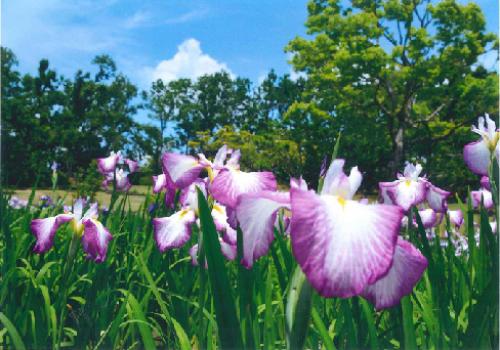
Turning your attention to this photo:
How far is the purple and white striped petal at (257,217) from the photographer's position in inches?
28.3

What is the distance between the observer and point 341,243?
0.61 meters

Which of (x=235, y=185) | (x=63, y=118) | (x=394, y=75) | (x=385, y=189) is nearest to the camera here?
(x=235, y=185)

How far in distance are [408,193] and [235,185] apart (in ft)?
3.57

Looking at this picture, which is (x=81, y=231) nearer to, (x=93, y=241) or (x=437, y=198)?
(x=93, y=241)

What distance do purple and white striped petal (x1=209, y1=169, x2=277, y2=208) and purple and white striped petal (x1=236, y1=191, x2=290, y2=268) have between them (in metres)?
0.19

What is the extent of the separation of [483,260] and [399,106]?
74.6 ft

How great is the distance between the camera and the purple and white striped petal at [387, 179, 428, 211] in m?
1.78

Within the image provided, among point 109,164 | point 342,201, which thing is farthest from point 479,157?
point 109,164

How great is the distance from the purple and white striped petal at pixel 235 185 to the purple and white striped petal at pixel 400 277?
335mm

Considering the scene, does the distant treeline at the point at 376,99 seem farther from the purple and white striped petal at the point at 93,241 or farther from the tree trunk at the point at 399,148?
the purple and white striped petal at the point at 93,241

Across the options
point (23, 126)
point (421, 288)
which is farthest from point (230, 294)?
point (23, 126)

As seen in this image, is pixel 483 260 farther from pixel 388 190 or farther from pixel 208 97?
pixel 208 97

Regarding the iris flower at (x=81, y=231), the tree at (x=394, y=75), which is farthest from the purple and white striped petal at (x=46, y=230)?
the tree at (x=394, y=75)

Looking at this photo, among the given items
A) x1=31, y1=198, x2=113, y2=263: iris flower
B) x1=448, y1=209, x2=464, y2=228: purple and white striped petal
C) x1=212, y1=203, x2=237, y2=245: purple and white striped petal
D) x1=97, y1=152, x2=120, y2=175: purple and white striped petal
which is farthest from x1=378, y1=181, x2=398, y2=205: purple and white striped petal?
x1=97, y1=152, x2=120, y2=175: purple and white striped petal
